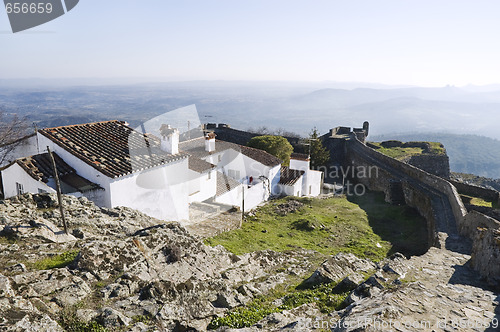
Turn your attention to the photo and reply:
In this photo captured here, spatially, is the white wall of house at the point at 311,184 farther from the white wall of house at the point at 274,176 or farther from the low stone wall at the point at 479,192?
the low stone wall at the point at 479,192

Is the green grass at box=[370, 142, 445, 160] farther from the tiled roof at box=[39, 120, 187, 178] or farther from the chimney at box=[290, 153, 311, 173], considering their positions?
the tiled roof at box=[39, 120, 187, 178]

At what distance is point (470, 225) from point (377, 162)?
64.3ft

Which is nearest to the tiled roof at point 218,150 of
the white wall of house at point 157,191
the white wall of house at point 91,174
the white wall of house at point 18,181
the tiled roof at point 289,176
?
the tiled roof at point 289,176

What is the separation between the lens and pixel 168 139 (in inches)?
610

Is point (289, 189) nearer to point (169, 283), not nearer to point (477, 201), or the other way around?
point (477, 201)

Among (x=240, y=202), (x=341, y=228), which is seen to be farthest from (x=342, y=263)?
(x=240, y=202)

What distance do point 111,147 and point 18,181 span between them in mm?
3694

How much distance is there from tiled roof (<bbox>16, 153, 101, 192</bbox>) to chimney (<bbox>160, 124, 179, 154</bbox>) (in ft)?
13.4

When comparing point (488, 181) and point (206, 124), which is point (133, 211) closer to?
point (206, 124)

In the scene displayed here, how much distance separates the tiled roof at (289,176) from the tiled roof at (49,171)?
18256mm

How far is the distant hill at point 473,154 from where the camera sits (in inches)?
5103

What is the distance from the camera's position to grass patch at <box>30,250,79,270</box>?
7035 millimetres

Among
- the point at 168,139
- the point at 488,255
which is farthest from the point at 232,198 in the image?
the point at 488,255

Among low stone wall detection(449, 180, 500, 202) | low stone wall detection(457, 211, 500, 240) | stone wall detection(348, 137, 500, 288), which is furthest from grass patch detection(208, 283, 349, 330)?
low stone wall detection(449, 180, 500, 202)
